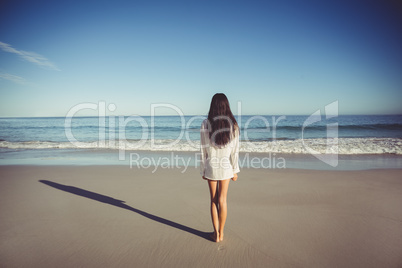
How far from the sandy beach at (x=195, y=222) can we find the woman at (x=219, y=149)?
2.35 ft

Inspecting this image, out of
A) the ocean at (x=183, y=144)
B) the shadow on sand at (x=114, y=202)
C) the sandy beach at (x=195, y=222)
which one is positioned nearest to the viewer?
the sandy beach at (x=195, y=222)

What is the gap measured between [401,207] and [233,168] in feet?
12.1

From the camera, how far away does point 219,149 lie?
2627 millimetres

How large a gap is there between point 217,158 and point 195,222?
1459 millimetres

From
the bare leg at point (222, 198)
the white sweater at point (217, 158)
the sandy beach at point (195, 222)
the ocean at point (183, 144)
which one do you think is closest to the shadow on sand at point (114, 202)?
the sandy beach at point (195, 222)

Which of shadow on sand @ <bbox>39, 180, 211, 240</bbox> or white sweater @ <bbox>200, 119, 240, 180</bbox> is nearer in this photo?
white sweater @ <bbox>200, 119, 240, 180</bbox>

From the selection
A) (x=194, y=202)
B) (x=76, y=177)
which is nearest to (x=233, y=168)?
(x=194, y=202)

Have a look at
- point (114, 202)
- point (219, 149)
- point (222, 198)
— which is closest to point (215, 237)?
point (222, 198)

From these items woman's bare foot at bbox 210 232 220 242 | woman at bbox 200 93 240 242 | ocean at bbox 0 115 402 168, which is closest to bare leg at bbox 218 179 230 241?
woman at bbox 200 93 240 242

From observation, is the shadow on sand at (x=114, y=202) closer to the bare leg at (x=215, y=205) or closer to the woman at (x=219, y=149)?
the bare leg at (x=215, y=205)

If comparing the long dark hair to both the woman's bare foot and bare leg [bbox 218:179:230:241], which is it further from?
the woman's bare foot

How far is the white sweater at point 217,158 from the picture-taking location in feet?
8.49

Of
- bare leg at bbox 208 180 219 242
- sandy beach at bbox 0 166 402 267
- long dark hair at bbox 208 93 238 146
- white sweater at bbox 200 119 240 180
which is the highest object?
long dark hair at bbox 208 93 238 146

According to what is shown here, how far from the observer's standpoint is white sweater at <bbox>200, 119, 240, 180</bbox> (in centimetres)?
259
